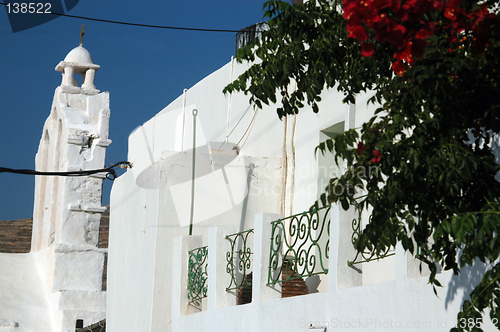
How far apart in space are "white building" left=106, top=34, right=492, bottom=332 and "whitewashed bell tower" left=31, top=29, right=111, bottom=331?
2837 mm

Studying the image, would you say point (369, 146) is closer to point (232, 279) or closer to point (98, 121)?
point (232, 279)

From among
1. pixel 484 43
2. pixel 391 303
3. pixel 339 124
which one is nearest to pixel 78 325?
pixel 339 124

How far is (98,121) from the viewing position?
1452 centimetres

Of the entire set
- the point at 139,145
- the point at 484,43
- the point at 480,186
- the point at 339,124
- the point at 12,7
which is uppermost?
the point at 12,7

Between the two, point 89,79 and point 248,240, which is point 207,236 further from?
point 89,79

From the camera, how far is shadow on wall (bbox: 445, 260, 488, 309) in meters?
4.18

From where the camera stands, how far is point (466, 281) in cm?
425

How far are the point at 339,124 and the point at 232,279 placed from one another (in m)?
2.57

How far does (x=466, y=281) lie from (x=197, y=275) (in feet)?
14.8

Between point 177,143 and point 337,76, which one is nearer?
point 337,76

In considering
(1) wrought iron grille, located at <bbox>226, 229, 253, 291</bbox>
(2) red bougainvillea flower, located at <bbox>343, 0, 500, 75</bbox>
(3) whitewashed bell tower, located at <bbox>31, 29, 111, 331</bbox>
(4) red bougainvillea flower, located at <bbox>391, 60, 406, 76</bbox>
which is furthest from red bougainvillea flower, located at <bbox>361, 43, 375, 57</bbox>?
(3) whitewashed bell tower, located at <bbox>31, 29, 111, 331</bbox>

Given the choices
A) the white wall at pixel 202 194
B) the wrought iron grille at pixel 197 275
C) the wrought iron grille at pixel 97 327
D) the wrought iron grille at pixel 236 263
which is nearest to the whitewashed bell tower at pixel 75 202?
the wrought iron grille at pixel 97 327

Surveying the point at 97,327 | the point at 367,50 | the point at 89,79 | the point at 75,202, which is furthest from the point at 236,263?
the point at 89,79

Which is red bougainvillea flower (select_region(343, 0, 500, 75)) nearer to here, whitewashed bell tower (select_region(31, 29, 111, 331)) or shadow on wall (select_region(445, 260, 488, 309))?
shadow on wall (select_region(445, 260, 488, 309))
